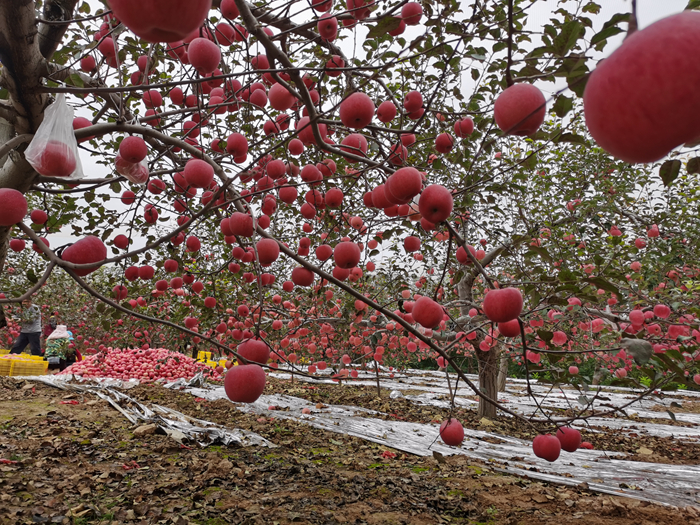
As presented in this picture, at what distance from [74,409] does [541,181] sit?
25.0 feet

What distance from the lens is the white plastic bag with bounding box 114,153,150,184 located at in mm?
1885

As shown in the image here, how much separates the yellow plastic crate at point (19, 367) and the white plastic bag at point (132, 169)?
886cm

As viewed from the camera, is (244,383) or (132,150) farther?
(132,150)

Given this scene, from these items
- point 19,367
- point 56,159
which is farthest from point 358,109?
point 19,367

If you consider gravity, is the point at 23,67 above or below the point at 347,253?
above

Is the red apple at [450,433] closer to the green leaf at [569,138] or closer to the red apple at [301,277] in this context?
the red apple at [301,277]

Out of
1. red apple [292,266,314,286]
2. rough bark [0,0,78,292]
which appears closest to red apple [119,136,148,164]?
rough bark [0,0,78,292]

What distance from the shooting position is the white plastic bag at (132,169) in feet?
6.18

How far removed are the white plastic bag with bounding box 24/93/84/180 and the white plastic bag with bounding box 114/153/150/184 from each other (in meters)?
0.18

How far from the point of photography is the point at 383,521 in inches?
102

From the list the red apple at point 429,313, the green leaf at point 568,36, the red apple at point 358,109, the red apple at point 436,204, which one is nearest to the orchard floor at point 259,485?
the red apple at point 429,313

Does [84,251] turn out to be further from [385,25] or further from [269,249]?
[385,25]

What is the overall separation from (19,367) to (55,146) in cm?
921

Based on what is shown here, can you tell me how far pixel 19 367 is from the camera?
329 inches
